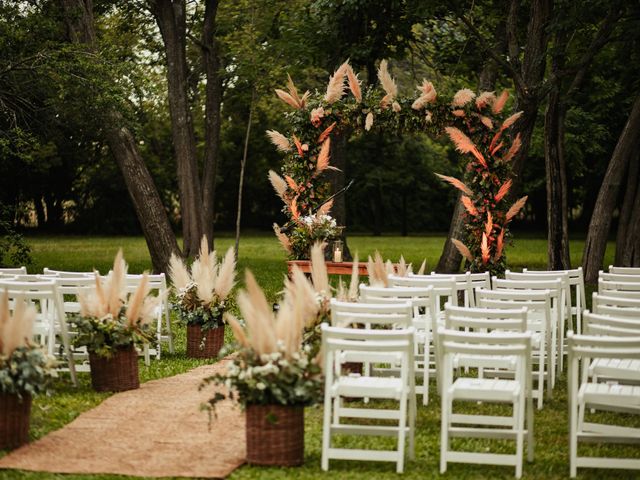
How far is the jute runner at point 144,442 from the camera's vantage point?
7.26 m

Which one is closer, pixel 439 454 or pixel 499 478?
pixel 499 478

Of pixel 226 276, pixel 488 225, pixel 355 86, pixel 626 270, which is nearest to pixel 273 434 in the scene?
pixel 226 276

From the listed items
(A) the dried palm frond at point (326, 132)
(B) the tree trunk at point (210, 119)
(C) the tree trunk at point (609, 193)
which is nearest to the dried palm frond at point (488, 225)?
(A) the dried palm frond at point (326, 132)

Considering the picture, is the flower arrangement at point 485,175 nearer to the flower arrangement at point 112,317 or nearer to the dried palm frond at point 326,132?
the dried palm frond at point 326,132

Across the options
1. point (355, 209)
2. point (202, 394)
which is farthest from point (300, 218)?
point (355, 209)

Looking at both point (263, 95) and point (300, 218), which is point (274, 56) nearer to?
point (263, 95)

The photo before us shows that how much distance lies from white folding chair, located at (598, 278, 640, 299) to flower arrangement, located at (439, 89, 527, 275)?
5.45 m

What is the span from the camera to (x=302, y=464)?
7.50 m

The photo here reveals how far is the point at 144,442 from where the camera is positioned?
801 centimetres

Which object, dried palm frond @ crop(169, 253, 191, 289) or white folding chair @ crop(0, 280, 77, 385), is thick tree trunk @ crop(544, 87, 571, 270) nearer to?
dried palm frond @ crop(169, 253, 191, 289)

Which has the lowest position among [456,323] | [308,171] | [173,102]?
[456,323]

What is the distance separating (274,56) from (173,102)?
326cm

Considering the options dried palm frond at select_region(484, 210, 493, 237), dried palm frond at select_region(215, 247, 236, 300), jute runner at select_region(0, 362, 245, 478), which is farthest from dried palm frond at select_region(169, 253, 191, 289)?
dried palm frond at select_region(484, 210, 493, 237)

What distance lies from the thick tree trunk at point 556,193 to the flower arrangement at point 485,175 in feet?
15.5
